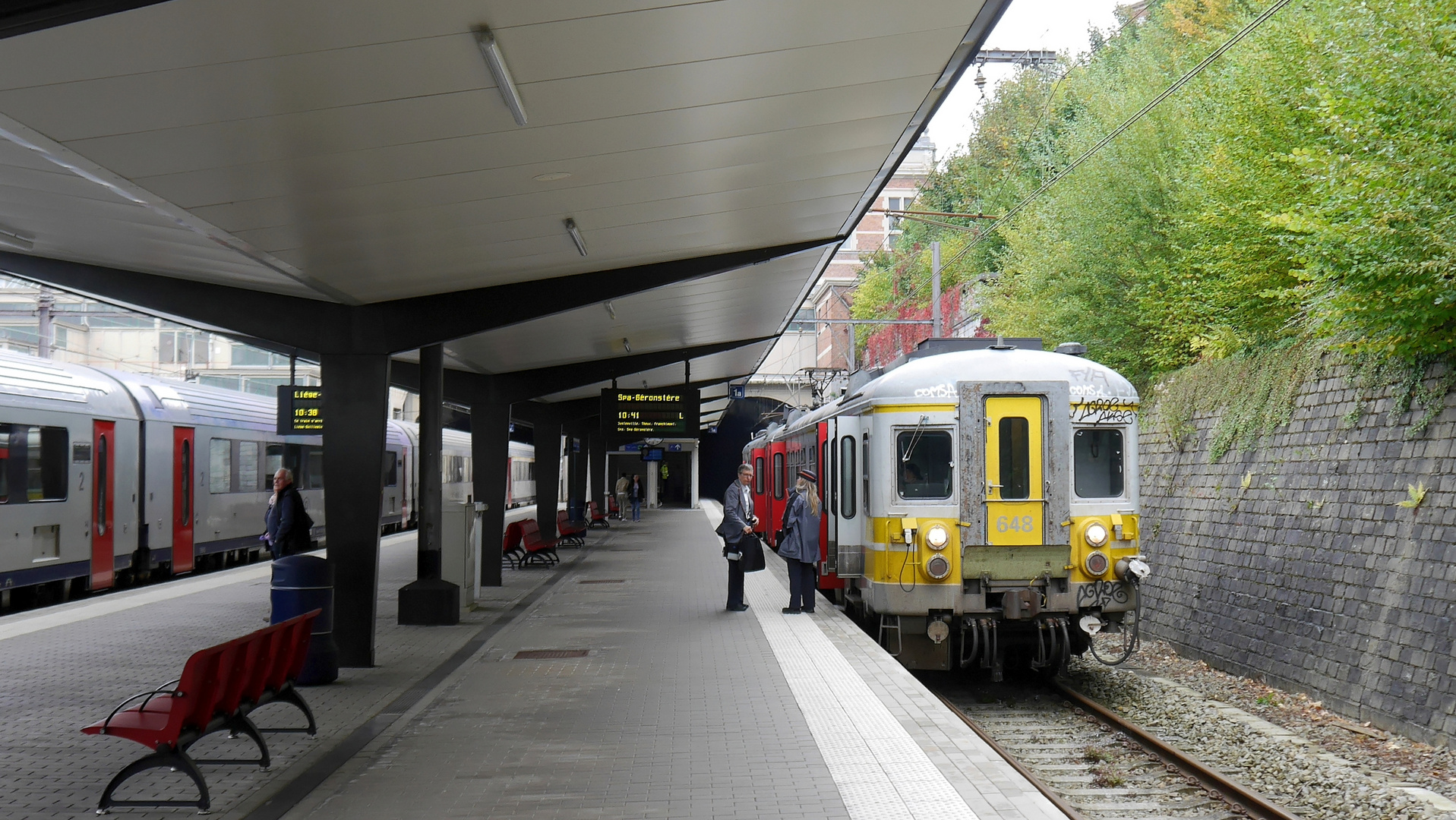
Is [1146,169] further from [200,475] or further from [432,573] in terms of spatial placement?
[200,475]

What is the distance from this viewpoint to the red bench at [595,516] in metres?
37.8

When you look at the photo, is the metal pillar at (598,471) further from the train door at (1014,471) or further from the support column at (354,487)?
the train door at (1014,471)

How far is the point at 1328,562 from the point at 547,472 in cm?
1747

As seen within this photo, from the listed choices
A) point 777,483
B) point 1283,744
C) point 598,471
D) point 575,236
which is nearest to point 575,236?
point 575,236

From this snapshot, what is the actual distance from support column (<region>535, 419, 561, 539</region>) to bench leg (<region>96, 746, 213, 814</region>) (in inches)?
755

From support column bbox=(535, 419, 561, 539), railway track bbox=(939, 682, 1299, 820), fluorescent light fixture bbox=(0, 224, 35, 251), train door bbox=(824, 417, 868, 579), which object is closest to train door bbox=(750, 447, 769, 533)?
support column bbox=(535, 419, 561, 539)

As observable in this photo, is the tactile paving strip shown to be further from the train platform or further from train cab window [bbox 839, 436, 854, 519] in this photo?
train cab window [bbox 839, 436, 854, 519]

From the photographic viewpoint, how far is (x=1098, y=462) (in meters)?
11.4

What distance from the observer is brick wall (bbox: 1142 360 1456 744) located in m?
10.3

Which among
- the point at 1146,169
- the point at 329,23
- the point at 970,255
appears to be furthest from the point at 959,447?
the point at 970,255

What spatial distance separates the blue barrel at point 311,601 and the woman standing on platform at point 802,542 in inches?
219

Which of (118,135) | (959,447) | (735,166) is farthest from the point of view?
(959,447)

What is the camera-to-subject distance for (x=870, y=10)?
19.1 feet

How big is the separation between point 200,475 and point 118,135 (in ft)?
53.7
